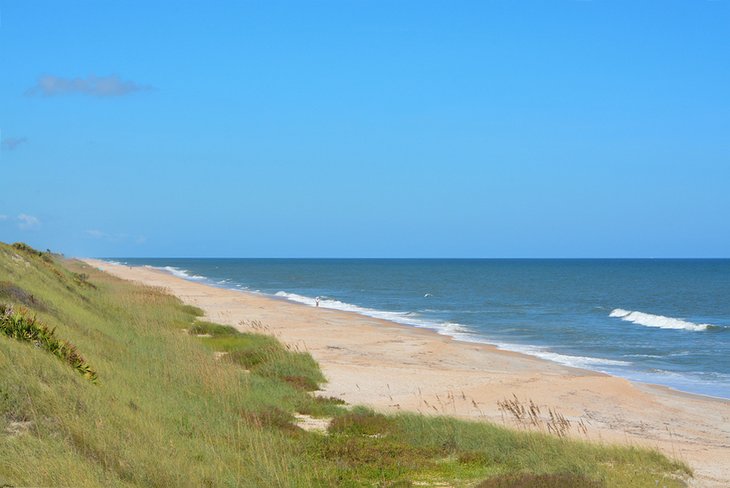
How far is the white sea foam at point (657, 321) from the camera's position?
46781mm

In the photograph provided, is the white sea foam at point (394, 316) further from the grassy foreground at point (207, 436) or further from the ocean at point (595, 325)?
the grassy foreground at point (207, 436)

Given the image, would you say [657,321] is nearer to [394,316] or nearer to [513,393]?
[394,316]

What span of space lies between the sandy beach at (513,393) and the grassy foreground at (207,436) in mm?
2121

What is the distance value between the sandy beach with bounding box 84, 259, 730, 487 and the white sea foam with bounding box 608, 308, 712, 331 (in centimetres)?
1840

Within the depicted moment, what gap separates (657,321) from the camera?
50.4 m

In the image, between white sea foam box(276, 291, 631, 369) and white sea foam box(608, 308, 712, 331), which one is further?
white sea foam box(608, 308, 712, 331)

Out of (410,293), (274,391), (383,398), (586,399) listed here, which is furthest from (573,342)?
(410,293)

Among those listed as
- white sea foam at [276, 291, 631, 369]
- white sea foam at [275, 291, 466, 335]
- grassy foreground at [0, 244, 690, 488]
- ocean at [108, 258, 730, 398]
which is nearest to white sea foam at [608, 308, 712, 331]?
ocean at [108, 258, 730, 398]

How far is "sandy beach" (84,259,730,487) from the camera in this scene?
16.1 meters

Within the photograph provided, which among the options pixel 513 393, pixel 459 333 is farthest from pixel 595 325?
pixel 513 393

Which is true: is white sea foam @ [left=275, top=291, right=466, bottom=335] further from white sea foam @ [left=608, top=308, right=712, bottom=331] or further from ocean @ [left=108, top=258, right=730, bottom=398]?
white sea foam @ [left=608, top=308, right=712, bottom=331]

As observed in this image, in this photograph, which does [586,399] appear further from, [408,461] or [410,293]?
[410,293]

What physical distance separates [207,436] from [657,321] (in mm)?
44711

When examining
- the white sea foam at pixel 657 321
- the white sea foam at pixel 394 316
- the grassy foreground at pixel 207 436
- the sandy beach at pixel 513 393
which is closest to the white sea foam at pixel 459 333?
the white sea foam at pixel 394 316
